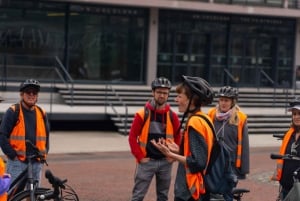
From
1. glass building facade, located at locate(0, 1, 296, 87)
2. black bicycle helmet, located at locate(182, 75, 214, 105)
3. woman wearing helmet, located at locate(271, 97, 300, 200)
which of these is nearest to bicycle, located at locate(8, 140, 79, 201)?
black bicycle helmet, located at locate(182, 75, 214, 105)

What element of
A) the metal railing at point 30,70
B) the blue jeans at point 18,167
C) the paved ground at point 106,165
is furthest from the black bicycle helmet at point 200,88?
the metal railing at point 30,70

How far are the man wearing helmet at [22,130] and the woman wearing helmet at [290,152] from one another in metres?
2.72

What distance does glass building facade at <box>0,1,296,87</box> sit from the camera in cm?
2705

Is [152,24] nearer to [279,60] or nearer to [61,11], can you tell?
[61,11]

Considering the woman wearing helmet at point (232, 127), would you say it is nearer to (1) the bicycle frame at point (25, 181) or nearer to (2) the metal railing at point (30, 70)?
(1) the bicycle frame at point (25, 181)

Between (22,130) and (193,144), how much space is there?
9.32ft

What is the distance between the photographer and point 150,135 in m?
7.76

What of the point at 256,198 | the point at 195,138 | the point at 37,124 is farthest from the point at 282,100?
the point at 195,138

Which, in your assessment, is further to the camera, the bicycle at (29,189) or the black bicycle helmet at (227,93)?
the black bicycle helmet at (227,93)

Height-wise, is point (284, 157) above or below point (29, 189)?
above

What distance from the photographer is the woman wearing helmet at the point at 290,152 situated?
6672mm

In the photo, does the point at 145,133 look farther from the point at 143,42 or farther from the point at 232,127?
the point at 143,42

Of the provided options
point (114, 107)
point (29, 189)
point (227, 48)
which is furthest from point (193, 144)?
point (227, 48)

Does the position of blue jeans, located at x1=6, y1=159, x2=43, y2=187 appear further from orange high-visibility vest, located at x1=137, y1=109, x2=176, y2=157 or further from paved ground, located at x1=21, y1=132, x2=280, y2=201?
paved ground, located at x1=21, y1=132, x2=280, y2=201
